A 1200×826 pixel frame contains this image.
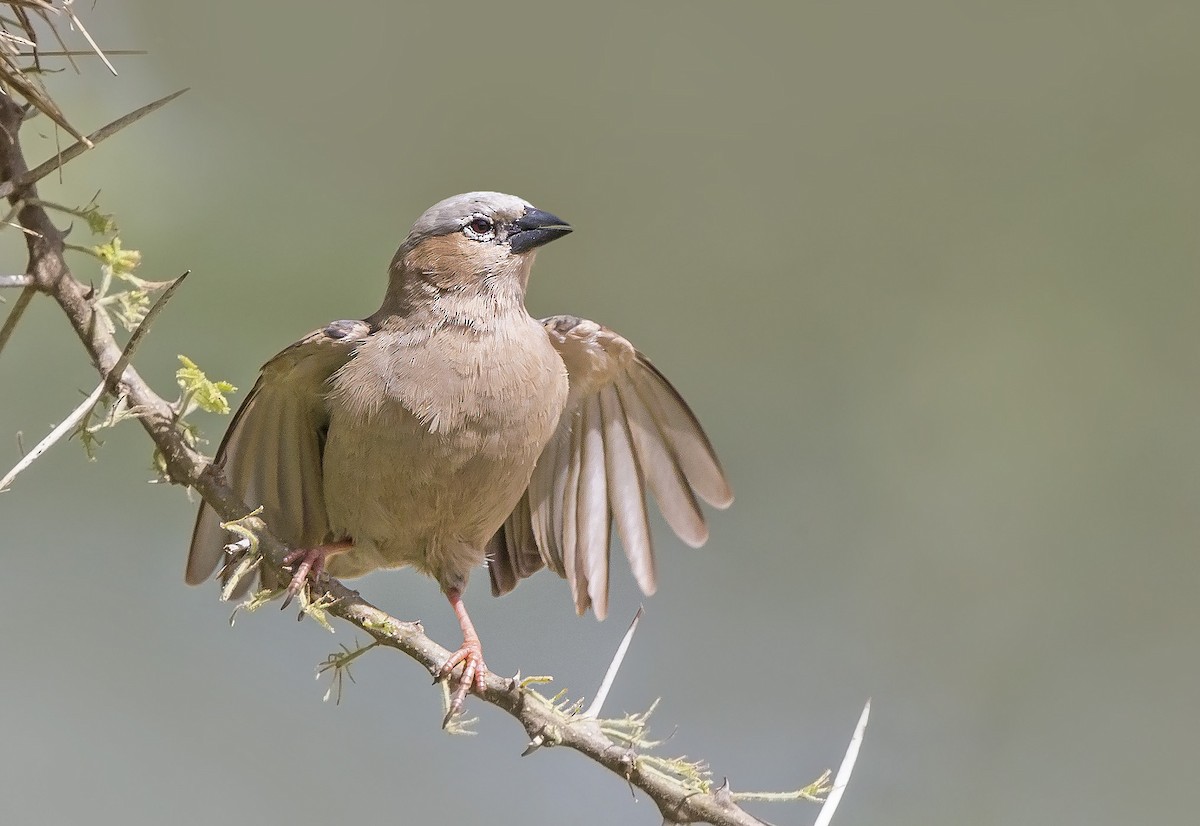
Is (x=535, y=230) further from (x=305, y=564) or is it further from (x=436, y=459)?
(x=305, y=564)

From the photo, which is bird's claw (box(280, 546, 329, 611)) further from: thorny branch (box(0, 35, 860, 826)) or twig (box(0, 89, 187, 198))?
twig (box(0, 89, 187, 198))

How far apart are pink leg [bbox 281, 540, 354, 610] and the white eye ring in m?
1.08

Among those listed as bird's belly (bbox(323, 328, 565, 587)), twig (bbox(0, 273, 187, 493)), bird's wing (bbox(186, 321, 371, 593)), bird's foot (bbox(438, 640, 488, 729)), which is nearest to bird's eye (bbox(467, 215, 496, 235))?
Result: bird's wing (bbox(186, 321, 371, 593))

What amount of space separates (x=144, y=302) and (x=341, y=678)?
3.25 ft

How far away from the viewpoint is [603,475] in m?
4.15

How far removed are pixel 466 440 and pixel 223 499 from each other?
100 cm

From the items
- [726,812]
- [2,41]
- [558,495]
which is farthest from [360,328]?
[726,812]

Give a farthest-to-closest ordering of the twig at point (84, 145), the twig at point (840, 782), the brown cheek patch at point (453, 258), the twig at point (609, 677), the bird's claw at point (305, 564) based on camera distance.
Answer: the brown cheek patch at point (453, 258), the bird's claw at point (305, 564), the twig at point (609, 677), the twig at point (840, 782), the twig at point (84, 145)

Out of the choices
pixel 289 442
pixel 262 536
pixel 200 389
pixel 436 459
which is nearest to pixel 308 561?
pixel 436 459

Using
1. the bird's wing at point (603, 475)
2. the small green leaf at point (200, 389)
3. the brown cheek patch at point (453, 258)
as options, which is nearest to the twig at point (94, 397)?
the small green leaf at point (200, 389)

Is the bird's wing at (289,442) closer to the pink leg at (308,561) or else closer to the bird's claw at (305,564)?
the pink leg at (308,561)

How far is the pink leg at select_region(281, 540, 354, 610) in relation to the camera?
2.79m

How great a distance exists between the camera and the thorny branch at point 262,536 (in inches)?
85.3

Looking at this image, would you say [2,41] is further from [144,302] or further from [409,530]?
[409,530]
